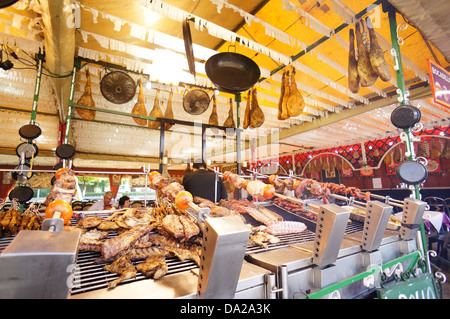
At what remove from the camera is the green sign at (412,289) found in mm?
1946

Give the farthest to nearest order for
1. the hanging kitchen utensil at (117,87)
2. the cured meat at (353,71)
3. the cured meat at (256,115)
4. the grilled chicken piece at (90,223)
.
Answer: the cured meat at (256,115) → the hanging kitchen utensil at (117,87) → the cured meat at (353,71) → the grilled chicken piece at (90,223)

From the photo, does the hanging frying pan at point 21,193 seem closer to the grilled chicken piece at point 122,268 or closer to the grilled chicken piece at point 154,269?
the grilled chicken piece at point 122,268

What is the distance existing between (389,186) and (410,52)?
31.8 feet

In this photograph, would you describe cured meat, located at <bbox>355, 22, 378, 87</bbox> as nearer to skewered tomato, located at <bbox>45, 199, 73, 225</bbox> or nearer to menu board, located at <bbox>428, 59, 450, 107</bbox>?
menu board, located at <bbox>428, 59, 450, 107</bbox>

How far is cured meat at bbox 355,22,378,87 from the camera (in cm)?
359

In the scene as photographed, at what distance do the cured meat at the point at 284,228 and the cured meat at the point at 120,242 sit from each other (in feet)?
4.74

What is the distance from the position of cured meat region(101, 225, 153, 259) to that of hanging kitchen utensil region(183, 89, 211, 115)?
4.16 meters

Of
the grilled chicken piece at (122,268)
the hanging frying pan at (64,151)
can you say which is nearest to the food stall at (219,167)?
the grilled chicken piece at (122,268)

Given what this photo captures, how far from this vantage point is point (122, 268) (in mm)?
1452

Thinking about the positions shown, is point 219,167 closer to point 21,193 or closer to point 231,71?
point 231,71

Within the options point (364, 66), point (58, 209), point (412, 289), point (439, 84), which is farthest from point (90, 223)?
point (439, 84)

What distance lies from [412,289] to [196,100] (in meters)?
5.34

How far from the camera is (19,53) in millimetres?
4754
